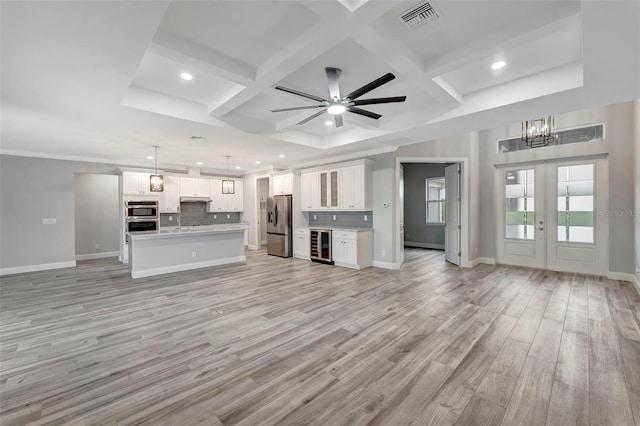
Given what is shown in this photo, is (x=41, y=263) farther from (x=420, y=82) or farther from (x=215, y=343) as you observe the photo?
(x=420, y=82)

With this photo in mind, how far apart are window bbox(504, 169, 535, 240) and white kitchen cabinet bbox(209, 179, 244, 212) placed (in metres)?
7.88

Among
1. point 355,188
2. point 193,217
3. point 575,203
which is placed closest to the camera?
point 575,203

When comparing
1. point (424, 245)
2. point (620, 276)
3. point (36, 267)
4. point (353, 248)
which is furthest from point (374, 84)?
point (36, 267)

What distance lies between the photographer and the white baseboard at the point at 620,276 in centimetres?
492

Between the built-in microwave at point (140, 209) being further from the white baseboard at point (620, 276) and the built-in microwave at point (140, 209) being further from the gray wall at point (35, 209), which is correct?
the white baseboard at point (620, 276)

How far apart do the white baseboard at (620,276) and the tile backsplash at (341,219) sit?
14.9 feet

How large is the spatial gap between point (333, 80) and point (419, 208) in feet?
25.1

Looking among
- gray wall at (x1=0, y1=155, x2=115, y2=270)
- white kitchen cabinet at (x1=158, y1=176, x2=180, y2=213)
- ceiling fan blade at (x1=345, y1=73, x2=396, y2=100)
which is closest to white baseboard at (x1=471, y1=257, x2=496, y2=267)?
ceiling fan blade at (x1=345, y1=73, x2=396, y2=100)

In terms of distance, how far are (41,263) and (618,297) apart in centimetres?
1116

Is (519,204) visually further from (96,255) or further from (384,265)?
(96,255)

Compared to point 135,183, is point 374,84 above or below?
above

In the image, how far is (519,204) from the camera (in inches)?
248

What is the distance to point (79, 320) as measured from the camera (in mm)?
3420

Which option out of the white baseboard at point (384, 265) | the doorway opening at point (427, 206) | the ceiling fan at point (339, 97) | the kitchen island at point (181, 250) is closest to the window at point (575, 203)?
the doorway opening at point (427, 206)
